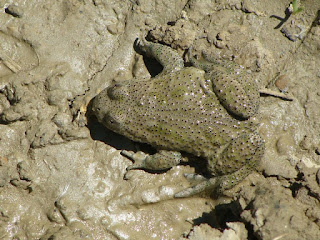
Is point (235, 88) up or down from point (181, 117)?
up

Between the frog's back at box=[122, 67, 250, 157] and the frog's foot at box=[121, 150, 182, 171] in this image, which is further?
the frog's foot at box=[121, 150, 182, 171]

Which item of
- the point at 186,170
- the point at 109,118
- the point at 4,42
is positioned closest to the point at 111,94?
the point at 109,118

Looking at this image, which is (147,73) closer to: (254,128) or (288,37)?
(254,128)

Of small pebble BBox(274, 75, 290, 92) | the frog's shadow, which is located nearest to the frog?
the frog's shadow

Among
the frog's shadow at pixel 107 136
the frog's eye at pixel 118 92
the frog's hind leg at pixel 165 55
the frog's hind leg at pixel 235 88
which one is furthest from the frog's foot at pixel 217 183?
the frog's hind leg at pixel 165 55

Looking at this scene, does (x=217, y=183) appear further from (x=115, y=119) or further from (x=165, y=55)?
(x=165, y=55)

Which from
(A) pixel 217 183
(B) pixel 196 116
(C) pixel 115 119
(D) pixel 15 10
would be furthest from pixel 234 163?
(D) pixel 15 10

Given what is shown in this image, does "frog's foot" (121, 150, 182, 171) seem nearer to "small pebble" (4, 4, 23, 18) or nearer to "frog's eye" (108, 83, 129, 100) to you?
"frog's eye" (108, 83, 129, 100)

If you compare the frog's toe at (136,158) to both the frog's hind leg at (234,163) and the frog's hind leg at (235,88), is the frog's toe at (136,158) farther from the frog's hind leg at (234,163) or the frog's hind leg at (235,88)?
the frog's hind leg at (235,88)
